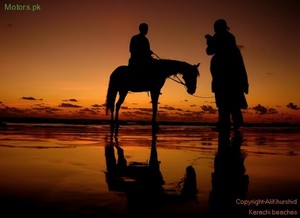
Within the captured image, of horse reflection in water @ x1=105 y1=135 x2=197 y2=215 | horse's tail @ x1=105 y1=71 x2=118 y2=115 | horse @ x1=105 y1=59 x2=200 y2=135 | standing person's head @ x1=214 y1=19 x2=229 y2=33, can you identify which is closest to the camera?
horse reflection in water @ x1=105 y1=135 x2=197 y2=215

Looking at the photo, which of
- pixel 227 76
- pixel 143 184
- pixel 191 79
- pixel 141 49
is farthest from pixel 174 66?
pixel 143 184

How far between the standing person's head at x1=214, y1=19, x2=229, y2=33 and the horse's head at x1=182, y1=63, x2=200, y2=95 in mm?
4516

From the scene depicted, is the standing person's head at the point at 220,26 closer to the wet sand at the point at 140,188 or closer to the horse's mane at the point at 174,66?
the horse's mane at the point at 174,66

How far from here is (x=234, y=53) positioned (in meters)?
9.48

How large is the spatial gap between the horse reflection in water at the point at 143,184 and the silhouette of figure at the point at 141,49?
889 centimetres

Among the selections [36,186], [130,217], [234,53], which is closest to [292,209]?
[130,217]

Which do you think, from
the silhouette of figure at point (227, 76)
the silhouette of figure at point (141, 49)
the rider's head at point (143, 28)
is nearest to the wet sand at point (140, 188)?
the silhouette of figure at point (227, 76)

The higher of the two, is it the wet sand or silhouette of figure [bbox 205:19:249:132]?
silhouette of figure [bbox 205:19:249:132]

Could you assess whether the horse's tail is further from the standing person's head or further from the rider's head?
the standing person's head

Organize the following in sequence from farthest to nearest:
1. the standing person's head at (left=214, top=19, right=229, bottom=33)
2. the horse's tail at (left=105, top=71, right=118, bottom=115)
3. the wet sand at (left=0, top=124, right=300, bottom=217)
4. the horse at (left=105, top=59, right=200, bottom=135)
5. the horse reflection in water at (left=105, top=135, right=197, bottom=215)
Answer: the horse's tail at (left=105, top=71, right=118, bottom=115) < the horse at (left=105, top=59, right=200, bottom=135) < the standing person's head at (left=214, top=19, right=229, bottom=33) < the horse reflection in water at (left=105, top=135, right=197, bottom=215) < the wet sand at (left=0, top=124, right=300, bottom=217)

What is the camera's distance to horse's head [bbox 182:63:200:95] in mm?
13664

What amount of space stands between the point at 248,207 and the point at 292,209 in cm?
26

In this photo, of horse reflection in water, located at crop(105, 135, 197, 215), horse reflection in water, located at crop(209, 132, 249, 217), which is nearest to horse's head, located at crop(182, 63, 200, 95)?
horse reflection in water, located at crop(209, 132, 249, 217)

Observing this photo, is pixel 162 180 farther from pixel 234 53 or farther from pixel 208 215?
pixel 234 53
